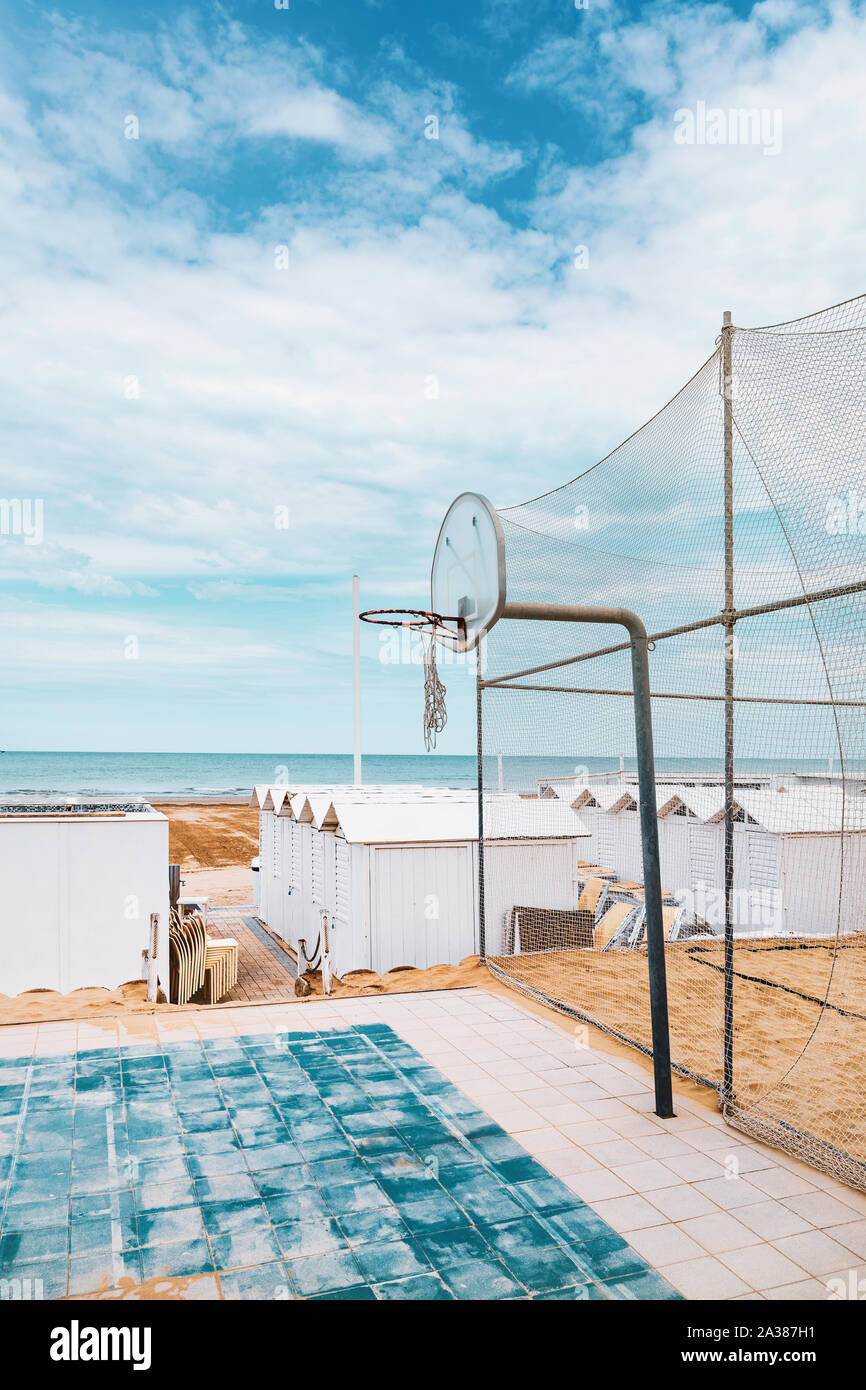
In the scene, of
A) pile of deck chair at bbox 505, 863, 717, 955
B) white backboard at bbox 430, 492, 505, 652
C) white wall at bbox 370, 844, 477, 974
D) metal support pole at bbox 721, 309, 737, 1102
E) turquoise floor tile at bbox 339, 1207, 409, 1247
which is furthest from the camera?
pile of deck chair at bbox 505, 863, 717, 955

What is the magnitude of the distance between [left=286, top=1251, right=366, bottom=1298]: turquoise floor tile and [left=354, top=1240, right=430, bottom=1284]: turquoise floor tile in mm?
44

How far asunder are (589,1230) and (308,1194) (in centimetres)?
137

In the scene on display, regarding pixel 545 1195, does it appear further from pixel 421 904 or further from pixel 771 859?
pixel 771 859

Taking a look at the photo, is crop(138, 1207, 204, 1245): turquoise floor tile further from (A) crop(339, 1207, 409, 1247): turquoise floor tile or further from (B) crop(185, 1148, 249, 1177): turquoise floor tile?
(A) crop(339, 1207, 409, 1247): turquoise floor tile

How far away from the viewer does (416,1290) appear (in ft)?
10.7

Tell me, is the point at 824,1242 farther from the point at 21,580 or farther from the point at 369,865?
the point at 21,580

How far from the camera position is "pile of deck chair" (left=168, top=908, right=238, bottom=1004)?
11.6m

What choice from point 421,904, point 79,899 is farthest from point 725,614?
point 79,899

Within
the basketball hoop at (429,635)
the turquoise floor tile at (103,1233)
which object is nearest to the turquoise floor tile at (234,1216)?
the turquoise floor tile at (103,1233)

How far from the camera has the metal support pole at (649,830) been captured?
201 inches

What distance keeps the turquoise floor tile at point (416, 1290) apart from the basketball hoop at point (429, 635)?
12.7 feet

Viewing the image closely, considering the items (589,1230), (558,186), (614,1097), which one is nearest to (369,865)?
(614,1097)

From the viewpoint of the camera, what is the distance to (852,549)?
14.7 feet

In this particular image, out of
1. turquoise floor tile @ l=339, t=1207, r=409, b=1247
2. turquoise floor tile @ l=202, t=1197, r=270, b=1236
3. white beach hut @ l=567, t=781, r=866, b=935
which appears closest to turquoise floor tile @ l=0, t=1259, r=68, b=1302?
turquoise floor tile @ l=202, t=1197, r=270, b=1236
